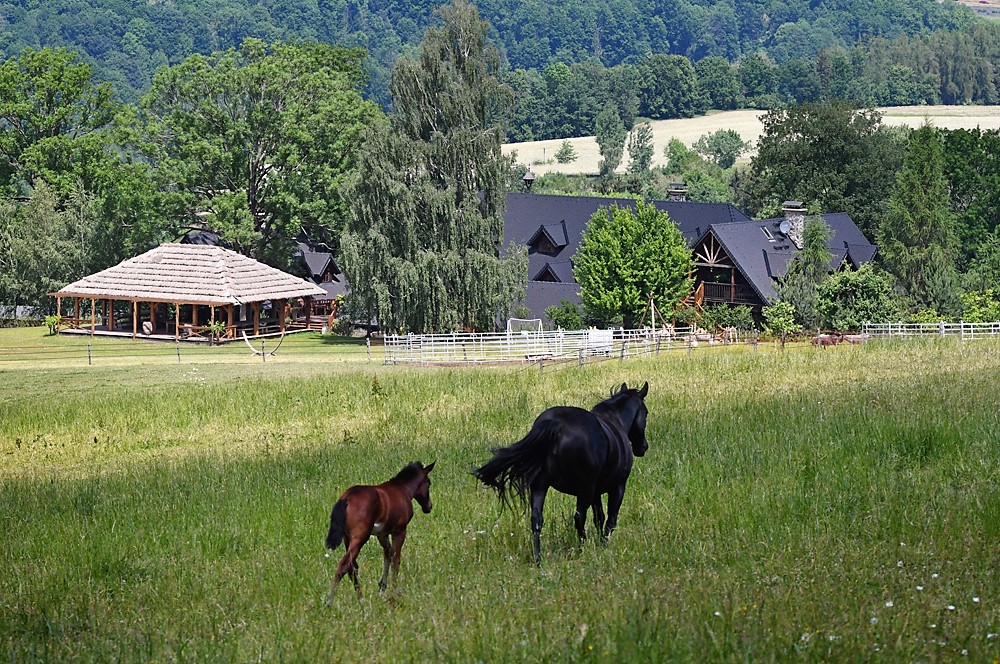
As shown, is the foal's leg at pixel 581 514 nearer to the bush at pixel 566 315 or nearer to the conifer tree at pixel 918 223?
the bush at pixel 566 315

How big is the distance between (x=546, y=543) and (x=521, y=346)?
38.4 m

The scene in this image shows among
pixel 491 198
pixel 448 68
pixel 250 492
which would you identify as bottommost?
pixel 250 492

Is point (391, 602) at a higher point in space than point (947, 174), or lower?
Result: lower

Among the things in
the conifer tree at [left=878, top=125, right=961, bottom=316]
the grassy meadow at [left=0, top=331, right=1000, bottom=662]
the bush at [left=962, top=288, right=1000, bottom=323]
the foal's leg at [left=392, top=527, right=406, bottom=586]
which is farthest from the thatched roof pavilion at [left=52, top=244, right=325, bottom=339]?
the foal's leg at [left=392, top=527, right=406, bottom=586]

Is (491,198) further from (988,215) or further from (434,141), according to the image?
(988,215)

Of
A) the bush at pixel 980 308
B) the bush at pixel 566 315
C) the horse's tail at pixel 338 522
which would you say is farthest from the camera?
the bush at pixel 980 308

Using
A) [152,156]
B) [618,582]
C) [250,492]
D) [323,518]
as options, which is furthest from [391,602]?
[152,156]

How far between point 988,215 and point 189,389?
65635 millimetres

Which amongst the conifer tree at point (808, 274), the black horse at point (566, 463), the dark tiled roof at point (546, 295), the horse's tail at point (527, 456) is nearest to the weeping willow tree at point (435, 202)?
the dark tiled roof at point (546, 295)

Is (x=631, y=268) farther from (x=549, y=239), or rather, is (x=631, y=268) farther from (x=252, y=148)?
(x=252, y=148)

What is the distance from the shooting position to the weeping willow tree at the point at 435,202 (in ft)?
180

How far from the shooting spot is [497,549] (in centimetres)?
1135

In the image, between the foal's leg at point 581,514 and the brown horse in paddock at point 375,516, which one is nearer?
the brown horse in paddock at point 375,516

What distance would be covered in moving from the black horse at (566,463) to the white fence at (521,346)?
32.1 metres
